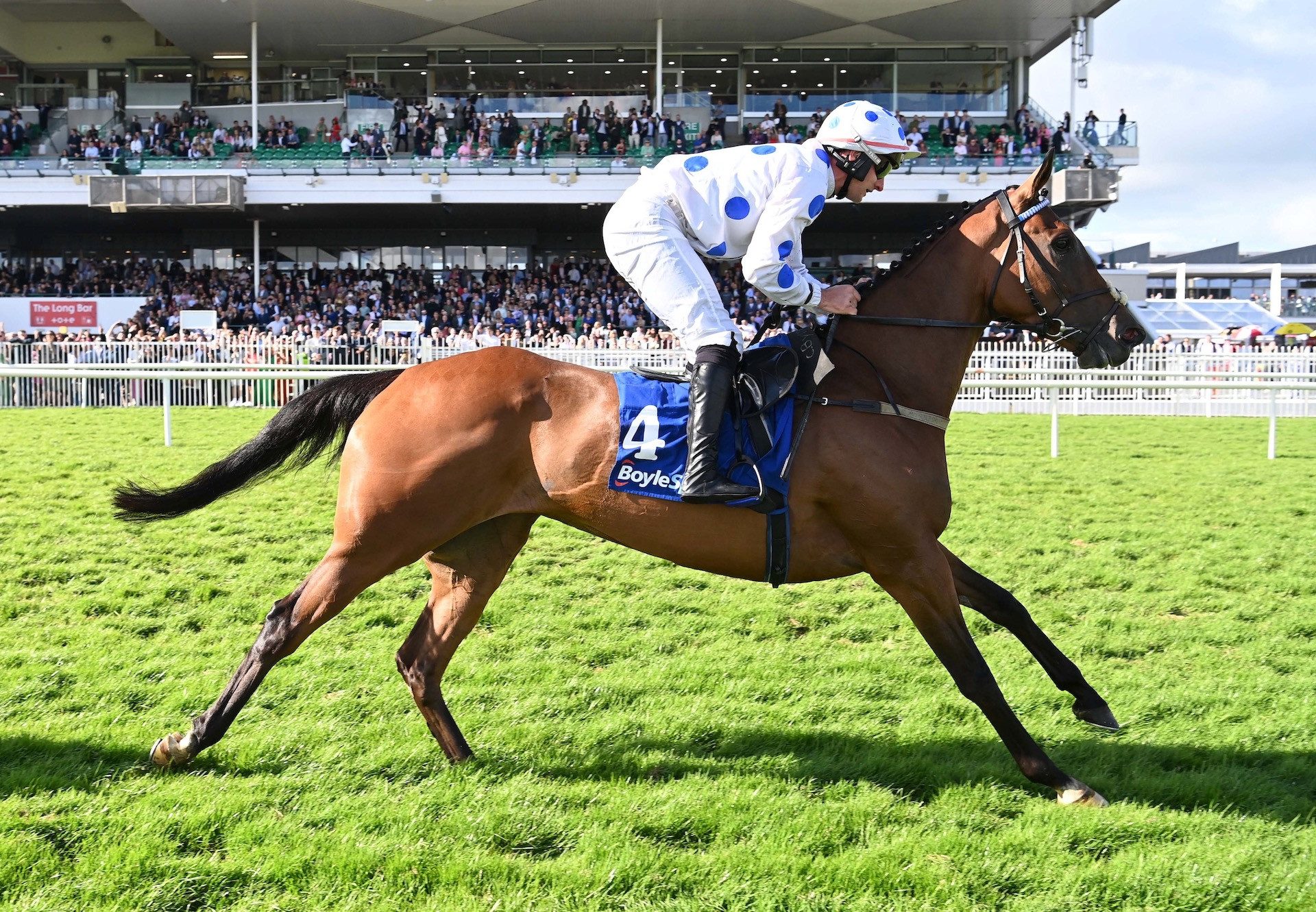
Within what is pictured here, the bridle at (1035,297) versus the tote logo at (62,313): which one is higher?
the tote logo at (62,313)

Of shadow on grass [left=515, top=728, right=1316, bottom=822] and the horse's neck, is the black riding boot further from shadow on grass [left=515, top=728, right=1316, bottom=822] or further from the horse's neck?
shadow on grass [left=515, top=728, right=1316, bottom=822]

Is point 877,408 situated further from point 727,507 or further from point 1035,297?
point 1035,297

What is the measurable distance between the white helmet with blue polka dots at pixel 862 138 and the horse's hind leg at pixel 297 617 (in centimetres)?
208

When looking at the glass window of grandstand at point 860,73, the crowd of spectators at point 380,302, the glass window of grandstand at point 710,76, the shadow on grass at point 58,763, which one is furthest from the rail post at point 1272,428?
the glass window of grandstand at point 710,76

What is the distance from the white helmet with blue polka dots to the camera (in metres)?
3.83

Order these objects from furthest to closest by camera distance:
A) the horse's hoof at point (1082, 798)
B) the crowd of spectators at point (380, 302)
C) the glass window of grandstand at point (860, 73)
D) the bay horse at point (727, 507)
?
the glass window of grandstand at point (860, 73) → the crowd of spectators at point (380, 302) → the bay horse at point (727, 507) → the horse's hoof at point (1082, 798)

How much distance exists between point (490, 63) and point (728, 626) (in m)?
33.9

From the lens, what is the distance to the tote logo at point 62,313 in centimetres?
2684

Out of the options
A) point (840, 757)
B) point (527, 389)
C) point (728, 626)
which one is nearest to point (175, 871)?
point (527, 389)

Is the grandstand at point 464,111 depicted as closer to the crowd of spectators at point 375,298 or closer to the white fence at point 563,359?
the crowd of spectators at point 375,298

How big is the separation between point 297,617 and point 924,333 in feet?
8.15

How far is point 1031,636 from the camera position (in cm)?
416

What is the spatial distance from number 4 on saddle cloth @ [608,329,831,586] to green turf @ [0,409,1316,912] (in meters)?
0.94

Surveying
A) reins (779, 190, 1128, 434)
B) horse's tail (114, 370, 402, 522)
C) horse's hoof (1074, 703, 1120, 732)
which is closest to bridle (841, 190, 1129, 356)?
reins (779, 190, 1128, 434)
